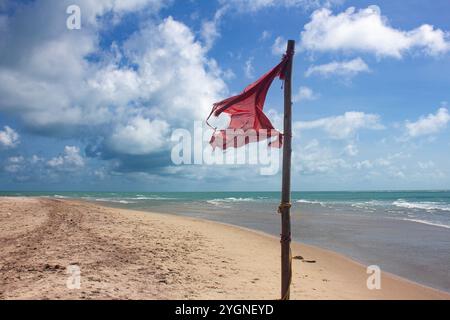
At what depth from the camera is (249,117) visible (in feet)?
20.1

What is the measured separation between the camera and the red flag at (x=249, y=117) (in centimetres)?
604

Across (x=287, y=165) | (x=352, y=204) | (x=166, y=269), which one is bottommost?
(x=352, y=204)

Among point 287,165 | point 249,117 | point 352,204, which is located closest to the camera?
point 287,165

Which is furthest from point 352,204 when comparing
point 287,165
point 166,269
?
point 287,165

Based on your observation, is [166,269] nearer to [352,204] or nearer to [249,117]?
[249,117]

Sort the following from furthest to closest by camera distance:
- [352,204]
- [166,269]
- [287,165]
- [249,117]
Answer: [352,204] → [166,269] → [249,117] → [287,165]

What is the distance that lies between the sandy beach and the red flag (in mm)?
3307

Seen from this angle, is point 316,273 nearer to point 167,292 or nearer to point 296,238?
point 167,292

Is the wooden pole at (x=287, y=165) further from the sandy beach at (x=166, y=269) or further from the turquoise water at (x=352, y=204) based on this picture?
the turquoise water at (x=352, y=204)

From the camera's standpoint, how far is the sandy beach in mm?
7346

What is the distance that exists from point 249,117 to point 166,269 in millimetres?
5020

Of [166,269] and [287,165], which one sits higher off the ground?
[287,165]
